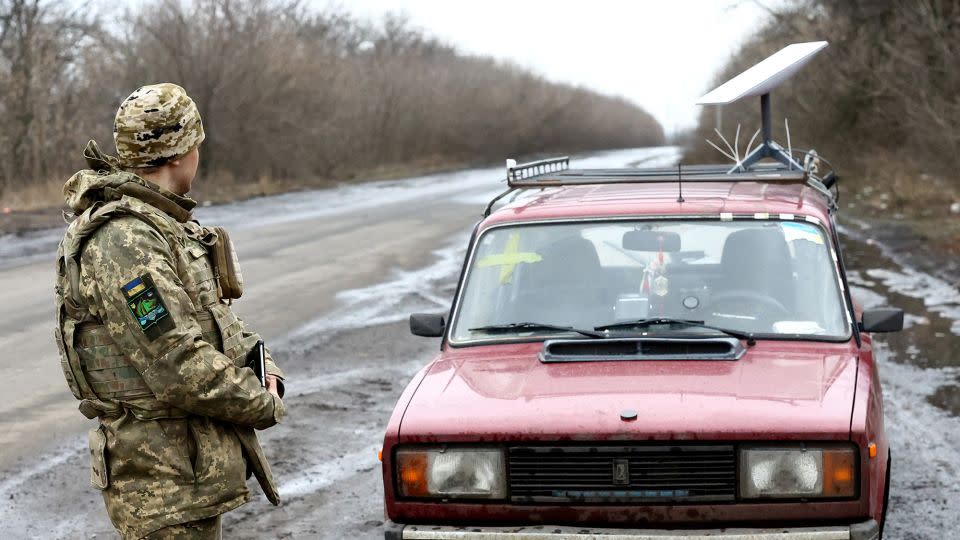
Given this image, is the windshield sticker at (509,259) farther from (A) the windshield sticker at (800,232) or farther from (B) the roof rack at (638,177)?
(A) the windshield sticker at (800,232)

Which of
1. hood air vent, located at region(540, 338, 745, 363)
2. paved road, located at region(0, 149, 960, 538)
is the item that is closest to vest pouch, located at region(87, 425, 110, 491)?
hood air vent, located at region(540, 338, 745, 363)

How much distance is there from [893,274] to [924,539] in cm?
995

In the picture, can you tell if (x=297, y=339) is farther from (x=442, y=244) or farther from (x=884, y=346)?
(x=442, y=244)

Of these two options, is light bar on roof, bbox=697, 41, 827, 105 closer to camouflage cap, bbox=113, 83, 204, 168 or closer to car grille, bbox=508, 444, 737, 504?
car grille, bbox=508, 444, 737, 504

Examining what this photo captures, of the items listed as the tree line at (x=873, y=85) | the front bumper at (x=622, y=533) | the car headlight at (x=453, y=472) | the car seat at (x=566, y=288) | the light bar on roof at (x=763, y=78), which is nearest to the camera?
the front bumper at (x=622, y=533)

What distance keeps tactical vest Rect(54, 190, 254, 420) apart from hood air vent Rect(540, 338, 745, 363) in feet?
A: 5.66

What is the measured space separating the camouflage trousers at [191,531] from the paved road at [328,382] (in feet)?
7.81

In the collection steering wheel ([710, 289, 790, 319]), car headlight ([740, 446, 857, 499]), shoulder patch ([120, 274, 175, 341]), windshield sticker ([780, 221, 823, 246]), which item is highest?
shoulder patch ([120, 274, 175, 341])

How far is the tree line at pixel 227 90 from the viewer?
28.7 metres

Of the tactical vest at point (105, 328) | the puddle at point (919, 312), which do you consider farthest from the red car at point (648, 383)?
the puddle at point (919, 312)

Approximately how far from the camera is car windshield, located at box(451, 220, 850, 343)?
198 inches

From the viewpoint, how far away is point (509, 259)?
5430 millimetres

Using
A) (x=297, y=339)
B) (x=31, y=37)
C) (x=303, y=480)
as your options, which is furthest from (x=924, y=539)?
(x=31, y=37)

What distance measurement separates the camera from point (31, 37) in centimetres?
2862
